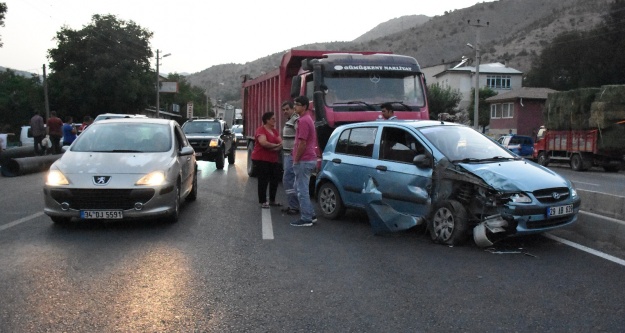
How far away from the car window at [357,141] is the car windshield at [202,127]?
11647 millimetres

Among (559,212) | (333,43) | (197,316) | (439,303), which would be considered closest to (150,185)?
(197,316)

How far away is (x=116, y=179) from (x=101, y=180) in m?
0.19

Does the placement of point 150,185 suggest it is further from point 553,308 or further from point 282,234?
point 553,308

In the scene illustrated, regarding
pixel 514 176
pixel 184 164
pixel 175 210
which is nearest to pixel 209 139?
pixel 184 164

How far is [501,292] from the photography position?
5.20m

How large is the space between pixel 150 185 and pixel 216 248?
162 cm

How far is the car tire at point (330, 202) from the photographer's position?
9.07 m

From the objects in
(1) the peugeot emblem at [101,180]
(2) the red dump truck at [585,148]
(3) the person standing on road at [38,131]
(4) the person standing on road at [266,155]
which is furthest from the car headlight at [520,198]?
(3) the person standing on road at [38,131]

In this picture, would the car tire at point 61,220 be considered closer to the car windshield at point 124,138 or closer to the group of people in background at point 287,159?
the car windshield at point 124,138

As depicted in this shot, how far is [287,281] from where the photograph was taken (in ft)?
18.2

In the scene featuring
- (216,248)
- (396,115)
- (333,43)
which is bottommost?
(216,248)

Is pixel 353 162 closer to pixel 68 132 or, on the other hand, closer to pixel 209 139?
pixel 209 139

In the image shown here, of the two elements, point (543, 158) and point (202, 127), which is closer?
point (202, 127)

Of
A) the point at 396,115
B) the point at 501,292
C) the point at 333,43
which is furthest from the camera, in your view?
the point at 333,43
